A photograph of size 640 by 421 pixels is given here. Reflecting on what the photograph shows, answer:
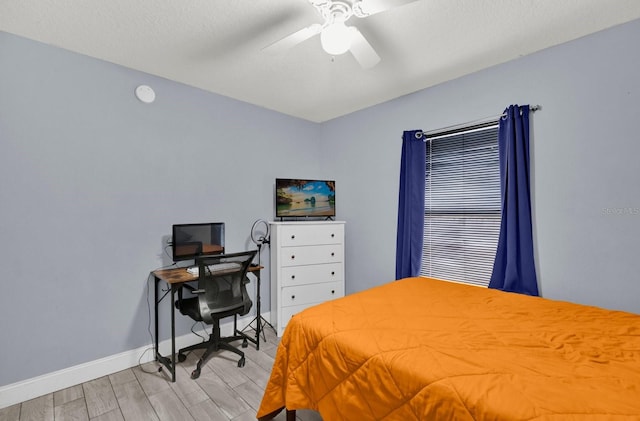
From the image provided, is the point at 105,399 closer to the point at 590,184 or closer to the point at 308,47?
the point at 308,47

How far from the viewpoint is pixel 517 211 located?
7.62ft

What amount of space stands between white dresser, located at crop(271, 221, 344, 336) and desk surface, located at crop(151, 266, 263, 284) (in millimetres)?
956

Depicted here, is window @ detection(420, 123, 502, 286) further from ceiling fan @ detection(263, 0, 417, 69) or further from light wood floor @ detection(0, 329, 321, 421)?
light wood floor @ detection(0, 329, 321, 421)

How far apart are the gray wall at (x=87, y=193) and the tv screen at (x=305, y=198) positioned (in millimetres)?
631

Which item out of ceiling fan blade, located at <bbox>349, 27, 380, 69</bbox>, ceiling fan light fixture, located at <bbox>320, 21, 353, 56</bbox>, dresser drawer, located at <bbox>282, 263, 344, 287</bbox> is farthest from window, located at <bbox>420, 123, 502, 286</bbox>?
ceiling fan light fixture, located at <bbox>320, 21, 353, 56</bbox>

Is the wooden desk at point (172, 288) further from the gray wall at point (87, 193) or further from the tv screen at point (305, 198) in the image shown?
the tv screen at point (305, 198)

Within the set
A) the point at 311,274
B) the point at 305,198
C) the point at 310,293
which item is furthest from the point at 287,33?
the point at 310,293

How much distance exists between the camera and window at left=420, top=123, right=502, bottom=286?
2598mm

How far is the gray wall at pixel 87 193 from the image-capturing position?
2.07 metres

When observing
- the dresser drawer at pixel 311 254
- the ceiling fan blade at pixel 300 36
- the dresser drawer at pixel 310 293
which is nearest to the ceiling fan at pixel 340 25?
the ceiling fan blade at pixel 300 36

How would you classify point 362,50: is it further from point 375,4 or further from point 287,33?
point 287,33

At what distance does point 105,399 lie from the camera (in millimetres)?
2080

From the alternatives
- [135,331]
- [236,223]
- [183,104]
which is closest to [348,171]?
[236,223]

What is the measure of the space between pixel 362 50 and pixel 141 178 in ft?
6.94
